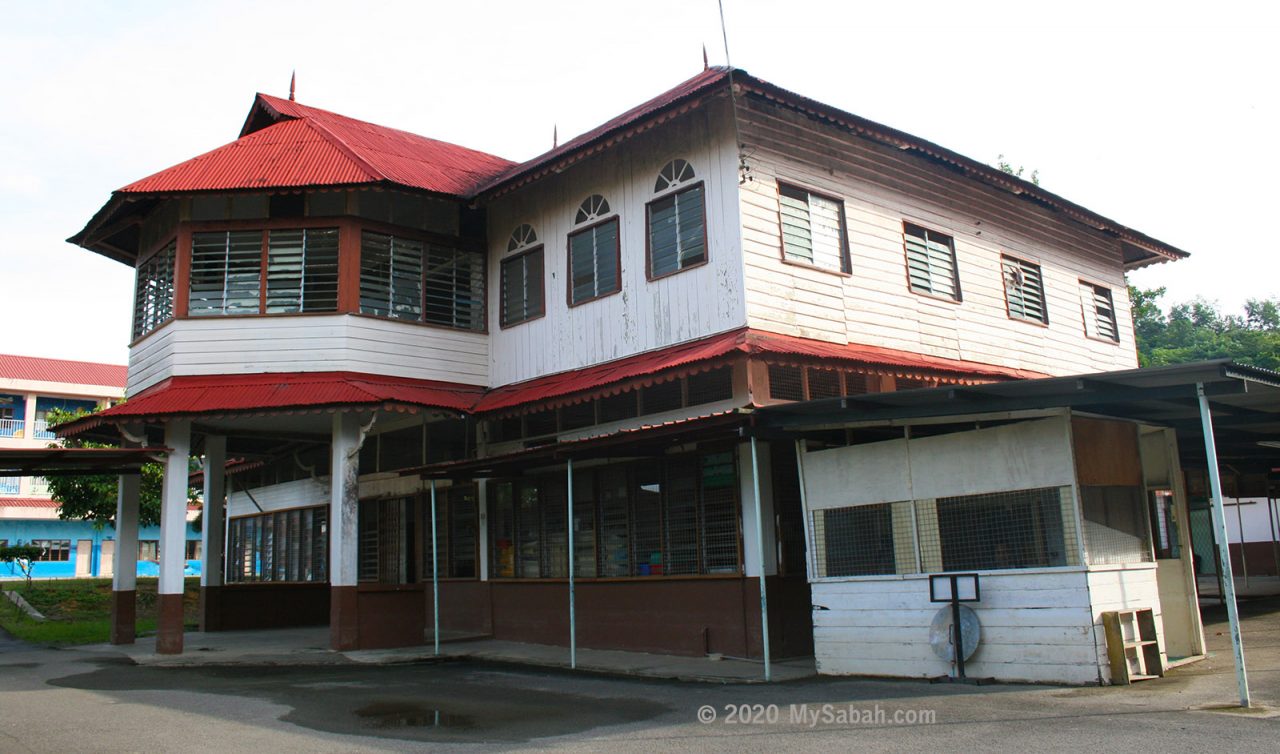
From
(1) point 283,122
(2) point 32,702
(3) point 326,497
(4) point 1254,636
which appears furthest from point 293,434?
(4) point 1254,636

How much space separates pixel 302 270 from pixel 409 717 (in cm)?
862

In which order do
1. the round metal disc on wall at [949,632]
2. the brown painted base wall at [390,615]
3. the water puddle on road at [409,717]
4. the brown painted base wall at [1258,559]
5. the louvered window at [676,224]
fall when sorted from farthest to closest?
1. the brown painted base wall at [1258,559]
2. the brown painted base wall at [390,615]
3. the louvered window at [676,224]
4. the round metal disc on wall at [949,632]
5. the water puddle on road at [409,717]

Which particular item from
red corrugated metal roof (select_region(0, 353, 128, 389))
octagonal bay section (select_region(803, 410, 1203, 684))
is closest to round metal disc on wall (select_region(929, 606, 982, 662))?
octagonal bay section (select_region(803, 410, 1203, 684))

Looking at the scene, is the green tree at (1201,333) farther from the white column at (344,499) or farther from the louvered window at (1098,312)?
the white column at (344,499)

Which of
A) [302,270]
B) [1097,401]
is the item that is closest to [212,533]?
[302,270]

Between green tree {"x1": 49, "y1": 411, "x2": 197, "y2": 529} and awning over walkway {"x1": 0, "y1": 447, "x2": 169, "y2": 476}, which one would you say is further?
green tree {"x1": 49, "y1": 411, "x2": 197, "y2": 529}

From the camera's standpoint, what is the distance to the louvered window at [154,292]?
16422mm

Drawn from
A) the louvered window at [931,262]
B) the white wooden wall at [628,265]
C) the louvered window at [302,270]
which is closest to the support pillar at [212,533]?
the louvered window at [302,270]

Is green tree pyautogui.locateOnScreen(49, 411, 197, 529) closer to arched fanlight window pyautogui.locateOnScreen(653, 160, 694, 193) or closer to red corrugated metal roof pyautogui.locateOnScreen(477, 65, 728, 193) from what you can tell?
red corrugated metal roof pyautogui.locateOnScreen(477, 65, 728, 193)

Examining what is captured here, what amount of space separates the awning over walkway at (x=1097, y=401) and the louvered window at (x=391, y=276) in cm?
751

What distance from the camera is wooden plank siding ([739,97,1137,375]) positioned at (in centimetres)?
1362

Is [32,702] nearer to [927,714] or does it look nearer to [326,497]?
[927,714]

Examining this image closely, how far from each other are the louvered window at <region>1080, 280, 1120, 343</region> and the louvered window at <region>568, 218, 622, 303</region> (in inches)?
374

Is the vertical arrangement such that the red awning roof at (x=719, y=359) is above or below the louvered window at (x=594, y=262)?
below
